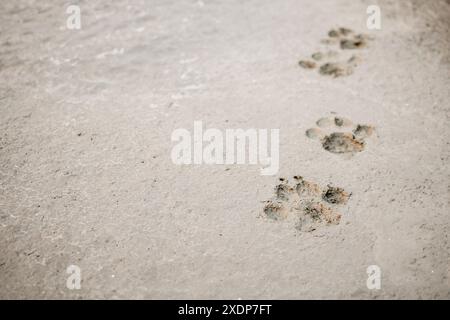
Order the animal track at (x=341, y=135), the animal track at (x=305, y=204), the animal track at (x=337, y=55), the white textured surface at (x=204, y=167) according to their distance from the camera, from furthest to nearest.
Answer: the animal track at (x=337, y=55), the animal track at (x=341, y=135), the animal track at (x=305, y=204), the white textured surface at (x=204, y=167)

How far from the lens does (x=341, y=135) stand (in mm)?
2887

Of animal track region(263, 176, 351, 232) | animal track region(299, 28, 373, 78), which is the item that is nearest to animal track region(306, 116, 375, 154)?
animal track region(263, 176, 351, 232)

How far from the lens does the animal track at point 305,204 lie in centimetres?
236

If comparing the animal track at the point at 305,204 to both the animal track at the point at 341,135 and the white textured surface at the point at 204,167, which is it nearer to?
the white textured surface at the point at 204,167

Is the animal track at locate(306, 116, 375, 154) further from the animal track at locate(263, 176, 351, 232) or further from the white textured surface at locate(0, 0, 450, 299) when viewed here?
the animal track at locate(263, 176, 351, 232)

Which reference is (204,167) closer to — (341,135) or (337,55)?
(341,135)

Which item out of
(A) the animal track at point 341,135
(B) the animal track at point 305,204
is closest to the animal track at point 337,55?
(A) the animal track at point 341,135

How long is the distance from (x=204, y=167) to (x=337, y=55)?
1.91m

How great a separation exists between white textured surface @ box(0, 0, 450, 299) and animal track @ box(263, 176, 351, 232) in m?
0.07

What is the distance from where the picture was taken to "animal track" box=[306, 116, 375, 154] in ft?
9.16

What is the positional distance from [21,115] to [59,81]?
0.50 meters

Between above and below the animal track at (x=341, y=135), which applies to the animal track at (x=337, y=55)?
above

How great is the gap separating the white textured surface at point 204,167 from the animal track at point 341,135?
73mm

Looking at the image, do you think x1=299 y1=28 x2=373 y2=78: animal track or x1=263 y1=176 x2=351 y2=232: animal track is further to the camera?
x1=299 y1=28 x2=373 y2=78: animal track
